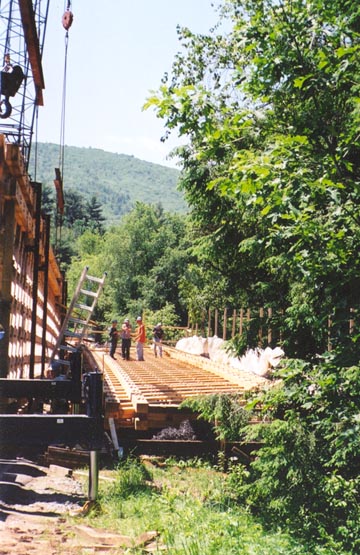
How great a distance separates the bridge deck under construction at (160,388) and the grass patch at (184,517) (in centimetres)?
145

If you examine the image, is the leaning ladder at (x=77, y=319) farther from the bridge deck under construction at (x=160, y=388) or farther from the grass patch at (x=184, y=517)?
the grass patch at (x=184, y=517)

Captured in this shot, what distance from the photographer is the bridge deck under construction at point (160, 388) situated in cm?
1020

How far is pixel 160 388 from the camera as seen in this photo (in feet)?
40.9

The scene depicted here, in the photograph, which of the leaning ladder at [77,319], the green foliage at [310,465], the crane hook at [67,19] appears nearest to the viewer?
the green foliage at [310,465]

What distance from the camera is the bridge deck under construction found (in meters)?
10.2

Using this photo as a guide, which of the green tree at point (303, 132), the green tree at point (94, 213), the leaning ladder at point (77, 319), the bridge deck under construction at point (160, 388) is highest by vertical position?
the green tree at point (94, 213)

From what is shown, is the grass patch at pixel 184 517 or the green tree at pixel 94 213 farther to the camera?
the green tree at pixel 94 213

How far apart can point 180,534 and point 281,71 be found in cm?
436

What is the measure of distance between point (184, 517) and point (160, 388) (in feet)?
21.7

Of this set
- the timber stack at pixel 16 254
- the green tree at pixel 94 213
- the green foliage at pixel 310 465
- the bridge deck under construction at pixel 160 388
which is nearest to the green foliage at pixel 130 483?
the green foliage at pixel 310 465

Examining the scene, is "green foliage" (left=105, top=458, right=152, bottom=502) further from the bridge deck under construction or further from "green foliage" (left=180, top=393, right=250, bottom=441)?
the bridge deck under construction

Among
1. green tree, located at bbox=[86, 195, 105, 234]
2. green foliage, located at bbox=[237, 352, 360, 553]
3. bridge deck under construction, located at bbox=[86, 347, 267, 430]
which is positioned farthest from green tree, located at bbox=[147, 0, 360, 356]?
green tree, located at bbox=[86, 195, 105, 234]

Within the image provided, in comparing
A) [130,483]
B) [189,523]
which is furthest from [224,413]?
[189,523]

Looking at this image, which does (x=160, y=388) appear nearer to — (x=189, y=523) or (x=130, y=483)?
(x=130, y=483)
